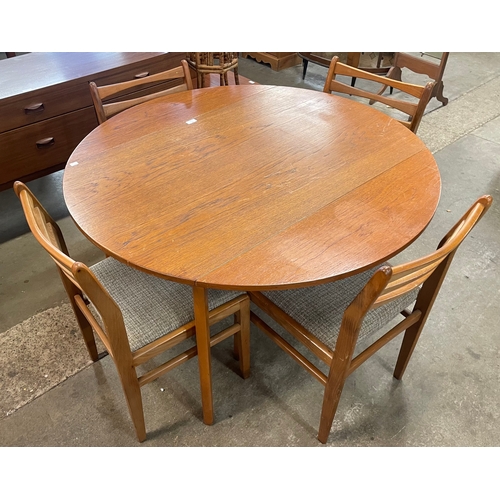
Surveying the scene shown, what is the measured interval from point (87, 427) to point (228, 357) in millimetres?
596

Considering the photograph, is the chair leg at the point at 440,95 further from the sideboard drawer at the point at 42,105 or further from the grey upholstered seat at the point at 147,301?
the grey upholstered seat at the point at 147,301

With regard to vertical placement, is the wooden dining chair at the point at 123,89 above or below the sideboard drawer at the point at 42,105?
above

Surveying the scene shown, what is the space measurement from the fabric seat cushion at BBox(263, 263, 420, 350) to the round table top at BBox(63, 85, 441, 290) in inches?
11.3

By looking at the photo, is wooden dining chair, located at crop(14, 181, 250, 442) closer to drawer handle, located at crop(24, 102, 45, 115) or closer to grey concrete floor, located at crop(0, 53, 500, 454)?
grey concrete floor, located at crop(0, 53, 500, 454)

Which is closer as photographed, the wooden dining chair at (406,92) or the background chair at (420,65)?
the wooden dining chair at (406,92)

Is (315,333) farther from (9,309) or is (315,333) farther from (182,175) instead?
(9,309)

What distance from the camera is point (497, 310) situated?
2.04 meters

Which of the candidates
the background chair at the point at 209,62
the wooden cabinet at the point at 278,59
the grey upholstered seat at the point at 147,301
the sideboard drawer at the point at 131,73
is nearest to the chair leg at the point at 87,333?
the grey upholstered seat at the point at 147,301

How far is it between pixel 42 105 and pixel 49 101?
0.04m

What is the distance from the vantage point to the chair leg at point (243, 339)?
1.48 metres

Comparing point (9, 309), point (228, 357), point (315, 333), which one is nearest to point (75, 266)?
point (315, 333)

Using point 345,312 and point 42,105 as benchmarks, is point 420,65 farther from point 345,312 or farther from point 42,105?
point 345,312

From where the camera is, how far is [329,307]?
1.38 meters

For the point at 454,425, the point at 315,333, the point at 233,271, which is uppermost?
the point at 233,271
